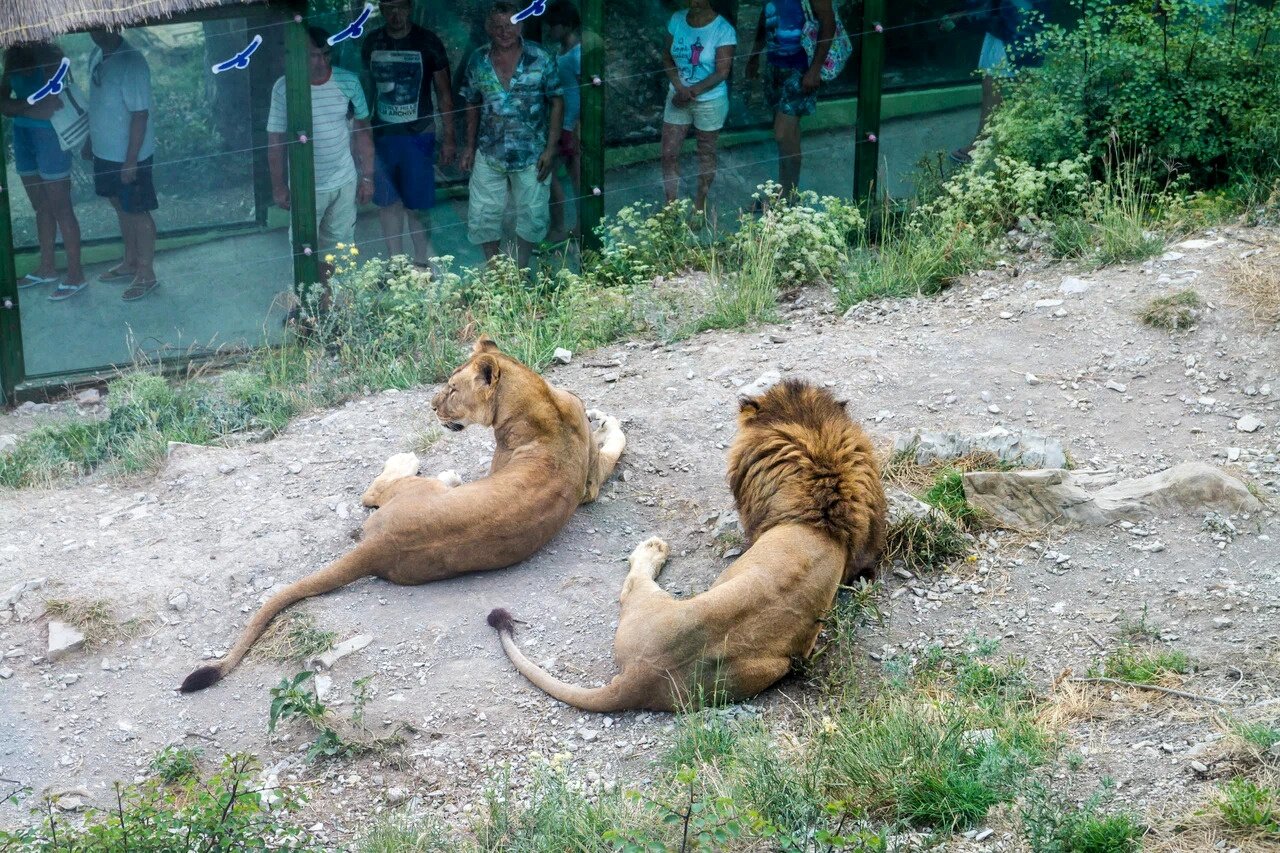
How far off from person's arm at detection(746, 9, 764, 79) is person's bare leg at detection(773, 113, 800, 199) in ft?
1.20

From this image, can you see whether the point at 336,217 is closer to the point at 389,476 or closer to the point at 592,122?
the point at 592,122

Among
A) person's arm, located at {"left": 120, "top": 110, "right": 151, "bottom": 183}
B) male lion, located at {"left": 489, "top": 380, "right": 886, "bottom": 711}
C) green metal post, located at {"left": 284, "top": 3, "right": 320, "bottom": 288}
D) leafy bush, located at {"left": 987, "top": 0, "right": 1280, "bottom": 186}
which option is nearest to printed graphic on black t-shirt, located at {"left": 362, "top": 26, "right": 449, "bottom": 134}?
green metal post, located at {"left": 284, "top": 3, "right": 320, "bottom": 288}

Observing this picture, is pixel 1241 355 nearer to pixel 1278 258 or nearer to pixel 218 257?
pixel 1278 258

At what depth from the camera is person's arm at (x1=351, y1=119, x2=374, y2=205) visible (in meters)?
9.58

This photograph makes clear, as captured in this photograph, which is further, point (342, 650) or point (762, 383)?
point (762, 383)

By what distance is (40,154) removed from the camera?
9102 mm

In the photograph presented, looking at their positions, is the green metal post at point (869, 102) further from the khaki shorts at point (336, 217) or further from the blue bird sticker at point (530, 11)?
the khaki shorts at point (336, 217)

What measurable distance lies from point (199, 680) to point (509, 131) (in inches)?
204

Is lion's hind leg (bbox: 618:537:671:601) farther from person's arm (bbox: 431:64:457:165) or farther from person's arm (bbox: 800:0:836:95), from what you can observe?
person's arm (bbox: 800:0:836:95)

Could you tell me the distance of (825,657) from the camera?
18.2 ft

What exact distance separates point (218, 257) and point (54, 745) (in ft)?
15.4

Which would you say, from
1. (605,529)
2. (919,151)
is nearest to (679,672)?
(605,529)

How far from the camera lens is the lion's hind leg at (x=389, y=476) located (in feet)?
22.1

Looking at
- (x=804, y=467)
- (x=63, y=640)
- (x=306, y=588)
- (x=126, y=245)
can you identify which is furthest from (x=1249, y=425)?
(x=126, y=245)
